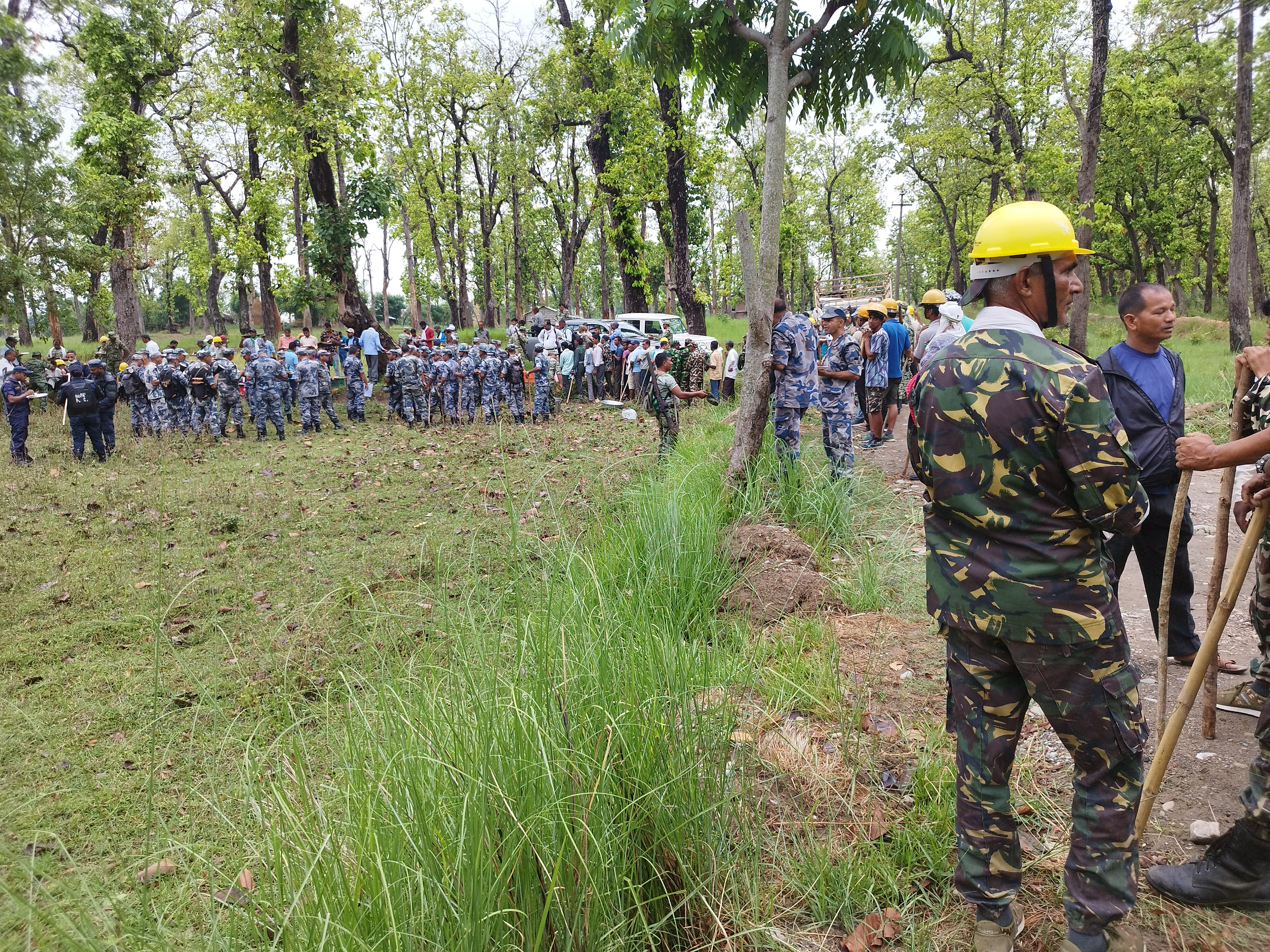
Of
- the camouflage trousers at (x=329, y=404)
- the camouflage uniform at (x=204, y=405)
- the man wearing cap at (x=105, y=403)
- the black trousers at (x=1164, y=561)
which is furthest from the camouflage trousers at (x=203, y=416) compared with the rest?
the black trousers at (x=1164, y=561)

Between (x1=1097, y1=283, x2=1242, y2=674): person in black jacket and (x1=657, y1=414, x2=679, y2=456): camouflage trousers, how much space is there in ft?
14.3

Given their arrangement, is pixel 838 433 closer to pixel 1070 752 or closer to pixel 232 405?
pixel 1070 752

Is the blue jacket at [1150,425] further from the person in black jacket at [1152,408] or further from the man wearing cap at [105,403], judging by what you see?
the man wearing cap at [105,403]

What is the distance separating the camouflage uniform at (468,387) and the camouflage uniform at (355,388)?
6.79 feet

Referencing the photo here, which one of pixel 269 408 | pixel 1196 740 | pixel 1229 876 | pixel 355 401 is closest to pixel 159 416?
pixel 269 408

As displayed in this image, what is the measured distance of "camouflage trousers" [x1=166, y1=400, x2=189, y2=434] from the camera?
1487cm

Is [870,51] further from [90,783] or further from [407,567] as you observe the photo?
[90,783]

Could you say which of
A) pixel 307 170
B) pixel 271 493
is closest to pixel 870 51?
pixel 271 493

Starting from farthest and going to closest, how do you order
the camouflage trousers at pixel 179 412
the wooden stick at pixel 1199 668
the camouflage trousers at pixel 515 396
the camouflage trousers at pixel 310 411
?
the camouflage trousers at pixel 515 396 < the camouflage trousers at pixel 179 412 < the camouflage trousers at pixel 310 411 < the wooden stick at pixel 1199 668

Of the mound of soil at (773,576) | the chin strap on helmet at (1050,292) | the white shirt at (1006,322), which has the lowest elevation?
the mound of soil at (773,576)

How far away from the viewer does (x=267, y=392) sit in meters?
14.3

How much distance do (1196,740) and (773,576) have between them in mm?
2199

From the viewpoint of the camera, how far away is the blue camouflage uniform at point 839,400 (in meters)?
7.48

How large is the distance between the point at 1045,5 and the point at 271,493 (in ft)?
78.7
